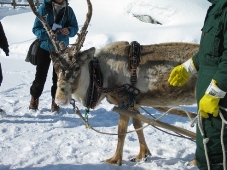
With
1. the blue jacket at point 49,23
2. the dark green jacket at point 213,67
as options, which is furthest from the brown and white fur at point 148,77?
the blue jacket at point 49,23

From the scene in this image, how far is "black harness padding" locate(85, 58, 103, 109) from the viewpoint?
3738 mm

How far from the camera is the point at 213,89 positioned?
2186 millimetres

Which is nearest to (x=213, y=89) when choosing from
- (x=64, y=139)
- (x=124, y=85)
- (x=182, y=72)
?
(x=182, y=72)

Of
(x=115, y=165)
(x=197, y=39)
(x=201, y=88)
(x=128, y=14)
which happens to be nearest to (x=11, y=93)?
(x=115, y=165)

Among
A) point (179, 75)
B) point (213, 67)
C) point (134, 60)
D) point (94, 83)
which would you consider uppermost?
point (213, 67)

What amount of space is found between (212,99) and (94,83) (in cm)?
176

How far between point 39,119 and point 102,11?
1460 cm

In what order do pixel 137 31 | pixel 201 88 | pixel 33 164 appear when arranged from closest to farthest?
pixel 201 88 < pixel 33 164 < pixel 137 31

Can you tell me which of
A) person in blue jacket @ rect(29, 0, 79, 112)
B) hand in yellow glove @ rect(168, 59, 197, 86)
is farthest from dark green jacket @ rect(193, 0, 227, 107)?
person in blue jacket @ rect(29, 0, 79, 112)

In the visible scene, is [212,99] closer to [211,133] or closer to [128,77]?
[211,133]

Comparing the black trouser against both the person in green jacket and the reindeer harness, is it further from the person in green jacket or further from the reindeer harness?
the person in green jacket

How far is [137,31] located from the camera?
1482cm

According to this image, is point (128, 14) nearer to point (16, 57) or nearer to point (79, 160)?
point (16, 57)

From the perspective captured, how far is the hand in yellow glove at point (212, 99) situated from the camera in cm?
218
